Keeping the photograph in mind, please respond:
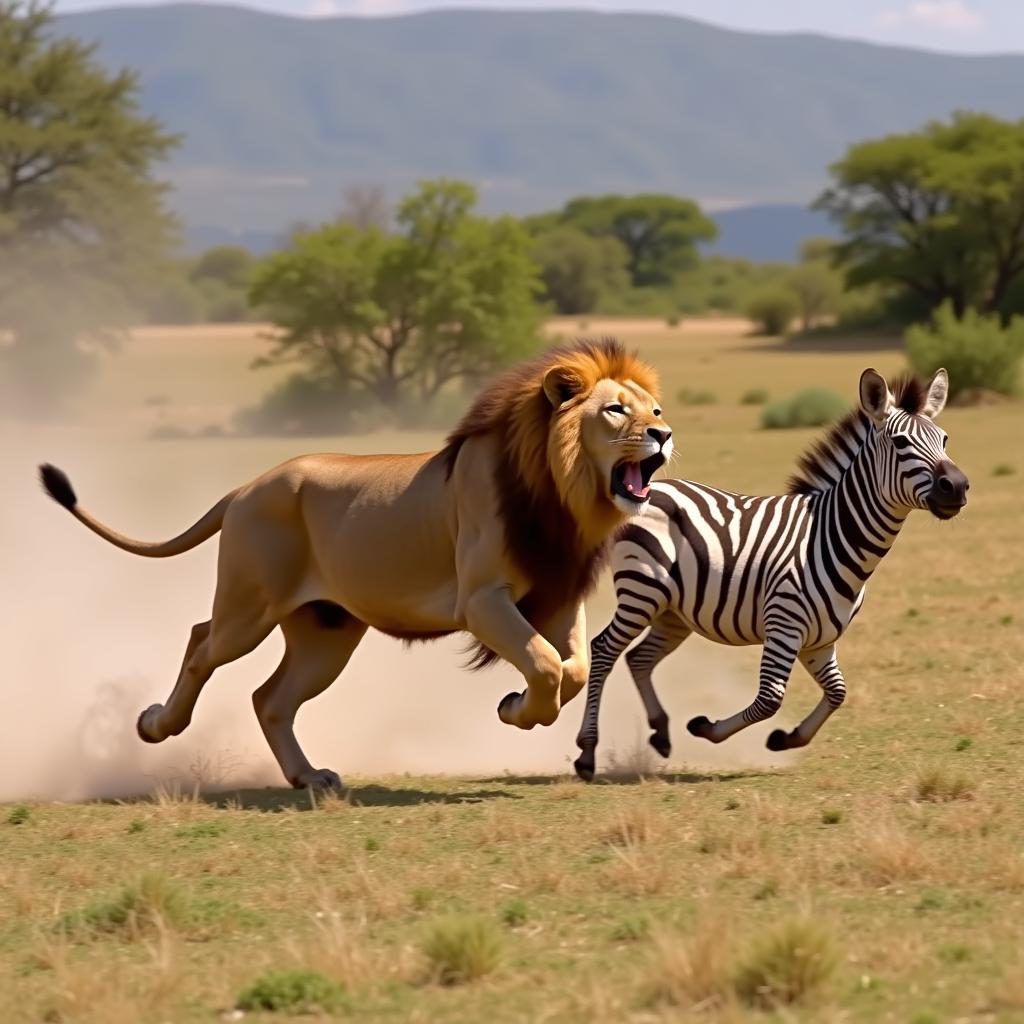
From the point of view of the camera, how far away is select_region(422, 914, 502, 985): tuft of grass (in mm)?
6137

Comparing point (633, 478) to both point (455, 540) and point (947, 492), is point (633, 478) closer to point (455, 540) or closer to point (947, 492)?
point (455, 540)

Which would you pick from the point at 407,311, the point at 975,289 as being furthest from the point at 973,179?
the point at 407,311

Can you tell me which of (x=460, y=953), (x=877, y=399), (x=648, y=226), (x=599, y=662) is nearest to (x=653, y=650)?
(x=599, y=662)

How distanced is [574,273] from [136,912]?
379ft

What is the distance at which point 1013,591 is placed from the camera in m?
18.3

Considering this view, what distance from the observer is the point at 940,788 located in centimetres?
886

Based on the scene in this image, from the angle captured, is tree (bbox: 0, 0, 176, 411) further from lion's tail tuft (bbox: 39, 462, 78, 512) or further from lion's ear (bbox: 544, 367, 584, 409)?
lion's ear (bbox: 544, 367, 584, 409)

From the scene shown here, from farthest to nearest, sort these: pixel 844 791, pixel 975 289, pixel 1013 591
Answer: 1. pixel 975 289
2. pixel 1013 591
3. pixel 844 791

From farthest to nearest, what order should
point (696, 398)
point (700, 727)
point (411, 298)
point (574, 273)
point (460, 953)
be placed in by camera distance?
point (574, 273), point (696, 398), point (411, 298), point (700, 727), point (460, 953)

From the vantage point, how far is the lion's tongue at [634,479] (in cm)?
930

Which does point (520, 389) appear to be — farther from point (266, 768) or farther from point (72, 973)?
point (72, 973)

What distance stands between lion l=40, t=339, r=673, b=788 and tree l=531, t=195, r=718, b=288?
464ft

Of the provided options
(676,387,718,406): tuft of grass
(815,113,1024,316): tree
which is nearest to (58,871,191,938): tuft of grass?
(676,387,718,406): tuft of grass

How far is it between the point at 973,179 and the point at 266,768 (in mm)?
65729
